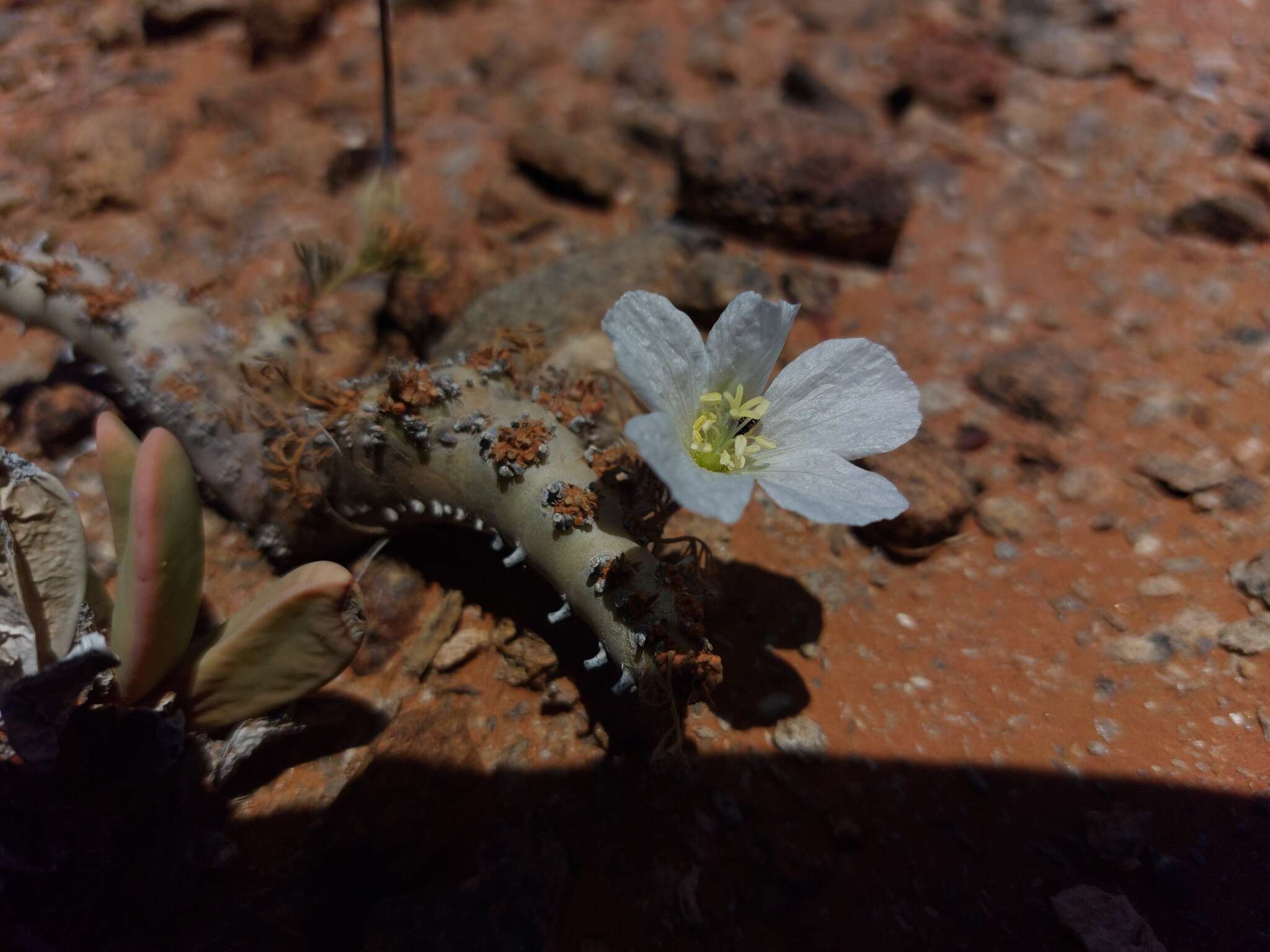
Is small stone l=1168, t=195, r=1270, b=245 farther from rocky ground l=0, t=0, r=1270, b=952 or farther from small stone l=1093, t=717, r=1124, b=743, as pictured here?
small stone l=1093, t=717, r=1124, b=743

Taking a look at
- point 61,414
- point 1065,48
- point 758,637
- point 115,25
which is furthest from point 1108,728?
point 115,25

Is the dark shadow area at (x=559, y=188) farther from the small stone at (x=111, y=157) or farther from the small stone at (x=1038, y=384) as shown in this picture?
the small stone at (x=1038, y=384)

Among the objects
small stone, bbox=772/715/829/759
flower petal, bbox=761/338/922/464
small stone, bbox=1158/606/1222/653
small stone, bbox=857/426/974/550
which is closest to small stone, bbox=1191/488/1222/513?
small stone, bbox=1158/606/1222/653

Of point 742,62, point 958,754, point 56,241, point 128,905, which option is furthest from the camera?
point 742,62

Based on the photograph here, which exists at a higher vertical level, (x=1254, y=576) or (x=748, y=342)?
(x=748, y=342)

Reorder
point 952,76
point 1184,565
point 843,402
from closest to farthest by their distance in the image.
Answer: point 843,402 → point 1184,565 → point 952,76

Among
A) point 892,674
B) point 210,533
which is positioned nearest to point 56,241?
point 210,533

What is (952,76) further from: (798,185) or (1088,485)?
(1088,485)

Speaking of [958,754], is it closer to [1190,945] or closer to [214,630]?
[1190,945]
